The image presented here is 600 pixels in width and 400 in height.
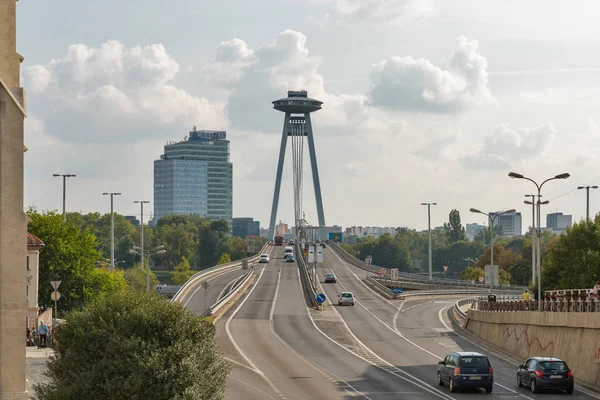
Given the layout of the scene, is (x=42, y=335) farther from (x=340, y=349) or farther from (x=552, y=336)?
(x=552, y=336)

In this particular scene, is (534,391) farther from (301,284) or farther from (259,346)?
(301,284)

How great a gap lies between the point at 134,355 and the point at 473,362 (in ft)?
64.3

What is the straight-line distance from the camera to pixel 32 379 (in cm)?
3884

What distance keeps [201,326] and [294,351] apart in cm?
3014

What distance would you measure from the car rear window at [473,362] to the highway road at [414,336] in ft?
3.74

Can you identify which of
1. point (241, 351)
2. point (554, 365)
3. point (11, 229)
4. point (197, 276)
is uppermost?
point (11, 229)

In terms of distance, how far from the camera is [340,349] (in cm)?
5959

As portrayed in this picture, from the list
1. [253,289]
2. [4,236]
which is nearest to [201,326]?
[4,236]

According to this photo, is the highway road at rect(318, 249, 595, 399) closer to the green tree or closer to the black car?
the black car

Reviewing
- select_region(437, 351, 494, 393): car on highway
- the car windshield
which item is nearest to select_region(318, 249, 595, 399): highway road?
select_region(437, 351, 494, 393): car on highway

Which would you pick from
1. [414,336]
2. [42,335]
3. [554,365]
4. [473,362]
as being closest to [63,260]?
[42,335]

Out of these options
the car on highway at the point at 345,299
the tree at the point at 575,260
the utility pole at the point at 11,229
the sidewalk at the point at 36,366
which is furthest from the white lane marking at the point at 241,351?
the tree at the point at 575,260

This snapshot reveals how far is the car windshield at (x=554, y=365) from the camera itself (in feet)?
137

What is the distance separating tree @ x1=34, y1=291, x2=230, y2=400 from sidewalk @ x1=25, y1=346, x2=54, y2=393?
826 centimetres
